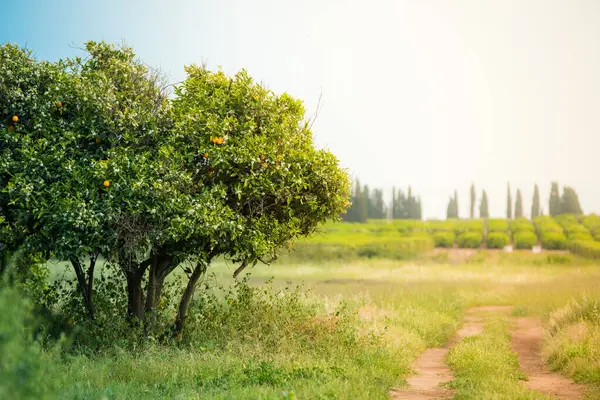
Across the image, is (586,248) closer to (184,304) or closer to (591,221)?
(591,221)

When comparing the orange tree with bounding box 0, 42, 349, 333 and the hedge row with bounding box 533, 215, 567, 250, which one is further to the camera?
the hedge row with bounding box 533, 215, 567, 250

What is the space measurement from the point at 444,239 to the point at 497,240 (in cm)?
439

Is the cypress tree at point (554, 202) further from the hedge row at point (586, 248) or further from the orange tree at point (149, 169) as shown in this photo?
the orange tree at point (149, 169)

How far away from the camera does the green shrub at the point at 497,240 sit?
51.1 m

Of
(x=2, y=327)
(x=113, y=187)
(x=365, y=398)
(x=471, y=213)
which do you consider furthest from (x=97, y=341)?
(x=471, y=213)

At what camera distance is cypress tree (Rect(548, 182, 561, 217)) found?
52.2m

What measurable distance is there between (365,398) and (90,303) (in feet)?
29.7

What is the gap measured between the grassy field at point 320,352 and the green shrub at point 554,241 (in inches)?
692

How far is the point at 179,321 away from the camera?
53.7 feet

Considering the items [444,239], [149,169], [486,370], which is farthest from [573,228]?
[149,169]

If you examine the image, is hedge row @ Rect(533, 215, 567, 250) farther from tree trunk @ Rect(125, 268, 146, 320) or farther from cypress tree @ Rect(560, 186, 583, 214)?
tree trunk @ Rect(125, 268, 146, 320)

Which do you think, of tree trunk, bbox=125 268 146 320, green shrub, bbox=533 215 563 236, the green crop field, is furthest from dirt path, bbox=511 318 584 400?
green shrub, bbox=533 215 563 236

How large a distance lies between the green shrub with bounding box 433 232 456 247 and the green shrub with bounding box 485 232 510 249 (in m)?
2.90

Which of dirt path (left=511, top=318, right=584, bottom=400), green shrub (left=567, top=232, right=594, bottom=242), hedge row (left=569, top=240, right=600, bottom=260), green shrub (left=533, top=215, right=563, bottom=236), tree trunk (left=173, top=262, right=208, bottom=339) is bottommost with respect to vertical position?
dirt path (left=511, top=318, right=584, bottom=400)
